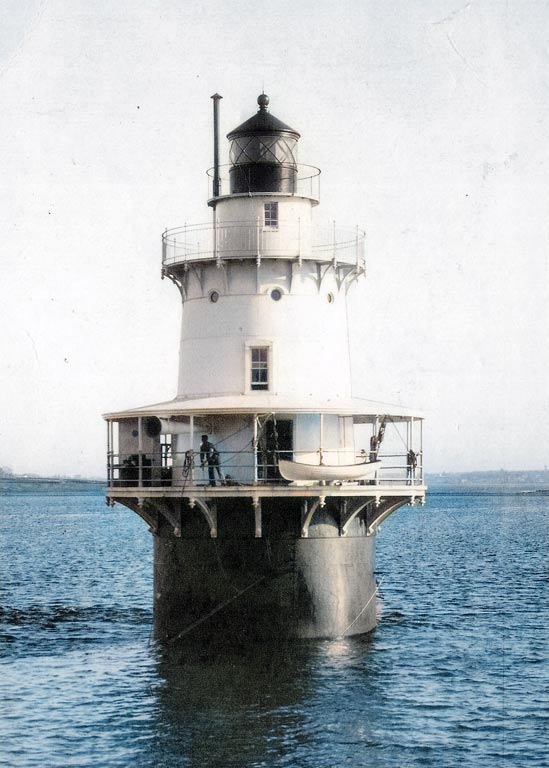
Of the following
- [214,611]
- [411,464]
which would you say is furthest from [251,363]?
[214,611]

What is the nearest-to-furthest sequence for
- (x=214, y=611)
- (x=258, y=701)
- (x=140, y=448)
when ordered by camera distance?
(x=258, y=701) → (x=214, y=611) → (x=140, y=448)

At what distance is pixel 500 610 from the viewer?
47188 mm

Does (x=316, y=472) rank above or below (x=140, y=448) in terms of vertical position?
below

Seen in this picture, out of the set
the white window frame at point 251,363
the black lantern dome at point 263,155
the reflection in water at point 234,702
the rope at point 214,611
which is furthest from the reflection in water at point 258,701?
the black lantern dome at point 263,155

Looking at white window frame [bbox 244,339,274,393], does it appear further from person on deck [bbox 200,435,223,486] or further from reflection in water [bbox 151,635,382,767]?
reflection in water [bbox 151,635,382,767]

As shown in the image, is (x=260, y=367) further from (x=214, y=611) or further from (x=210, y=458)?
(x=214, y=611)

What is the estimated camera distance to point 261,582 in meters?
33.2

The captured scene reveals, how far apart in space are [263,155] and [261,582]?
11680 mm

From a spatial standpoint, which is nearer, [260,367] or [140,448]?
[140,448]

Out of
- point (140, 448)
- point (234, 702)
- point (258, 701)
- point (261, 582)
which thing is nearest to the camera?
point (234, 702)

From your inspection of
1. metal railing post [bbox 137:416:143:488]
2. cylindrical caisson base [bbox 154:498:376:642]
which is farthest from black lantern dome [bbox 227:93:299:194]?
cylindrical caisson base [bbox 154:498:376:642]

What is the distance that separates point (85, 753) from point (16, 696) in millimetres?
4911

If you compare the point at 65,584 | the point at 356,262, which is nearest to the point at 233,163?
the point at 356,262

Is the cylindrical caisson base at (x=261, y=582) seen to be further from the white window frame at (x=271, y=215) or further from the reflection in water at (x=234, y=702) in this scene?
the white window frame at (x=271, y=215)
